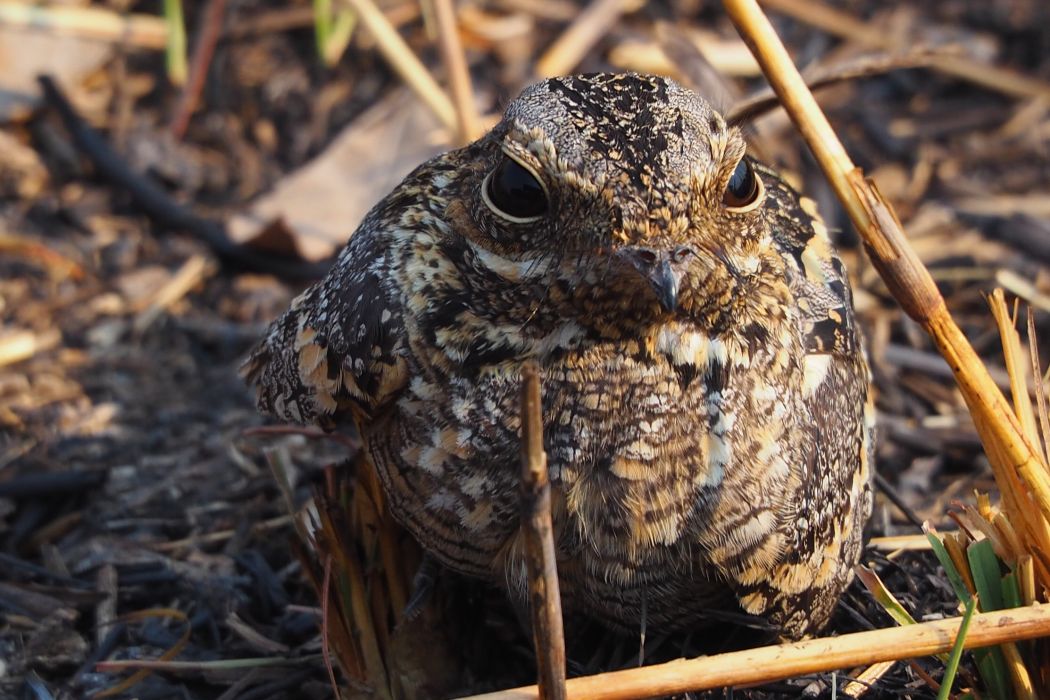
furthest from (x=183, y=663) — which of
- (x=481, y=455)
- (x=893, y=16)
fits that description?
(x=893, y=16)

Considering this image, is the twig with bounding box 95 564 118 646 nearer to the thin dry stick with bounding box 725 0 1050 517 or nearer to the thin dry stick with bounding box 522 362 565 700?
the thin dry stick with bounding box 522 362 565 700

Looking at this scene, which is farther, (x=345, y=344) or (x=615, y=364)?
(x=345, y=344)

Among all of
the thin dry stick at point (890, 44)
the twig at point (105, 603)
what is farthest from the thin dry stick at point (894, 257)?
the thin dry stick at point (890, 44)

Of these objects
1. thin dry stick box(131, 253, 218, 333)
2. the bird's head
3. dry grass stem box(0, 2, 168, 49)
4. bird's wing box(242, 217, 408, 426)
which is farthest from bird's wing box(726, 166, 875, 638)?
dry grass stem box(0, 2, 168, 49)

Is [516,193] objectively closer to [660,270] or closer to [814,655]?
[660,270]

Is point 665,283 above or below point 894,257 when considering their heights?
below

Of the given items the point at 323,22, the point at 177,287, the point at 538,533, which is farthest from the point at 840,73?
the point at 177,287
